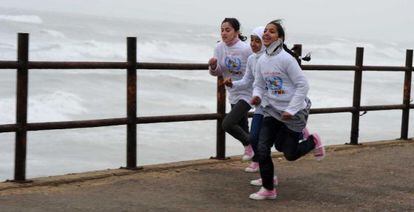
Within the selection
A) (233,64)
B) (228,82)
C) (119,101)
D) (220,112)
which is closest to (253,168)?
(220,112)

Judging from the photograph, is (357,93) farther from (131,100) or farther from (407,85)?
(131,100)

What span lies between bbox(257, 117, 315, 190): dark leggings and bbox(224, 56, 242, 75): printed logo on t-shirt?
756 mm

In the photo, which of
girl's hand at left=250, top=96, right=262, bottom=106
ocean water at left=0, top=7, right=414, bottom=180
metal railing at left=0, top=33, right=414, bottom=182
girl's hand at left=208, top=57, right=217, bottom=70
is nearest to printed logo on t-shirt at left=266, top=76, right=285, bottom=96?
girl's hand at left=250, top=96, right=262, bottom=106

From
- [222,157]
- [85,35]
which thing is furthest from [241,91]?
[85,35]

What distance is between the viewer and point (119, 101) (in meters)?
18.5

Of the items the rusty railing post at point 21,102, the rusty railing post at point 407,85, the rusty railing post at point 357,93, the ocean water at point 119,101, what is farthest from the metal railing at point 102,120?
the ocean water at point 119,101

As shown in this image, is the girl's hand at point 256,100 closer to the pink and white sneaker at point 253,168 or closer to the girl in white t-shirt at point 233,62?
the girl in white t-shirt at point 233,62

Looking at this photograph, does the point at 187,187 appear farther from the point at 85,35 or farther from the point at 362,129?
the point at 85,35

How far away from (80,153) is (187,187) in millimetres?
5738

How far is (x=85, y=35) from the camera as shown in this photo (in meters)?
38.0

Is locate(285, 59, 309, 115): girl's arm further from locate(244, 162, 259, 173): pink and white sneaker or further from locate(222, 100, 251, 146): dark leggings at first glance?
locate(244, 162, 259, 173): pink and white sneaker

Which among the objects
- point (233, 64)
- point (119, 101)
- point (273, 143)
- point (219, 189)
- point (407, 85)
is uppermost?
point (233, 64)

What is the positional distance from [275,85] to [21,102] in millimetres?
1975

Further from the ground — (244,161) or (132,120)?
(132,120)
